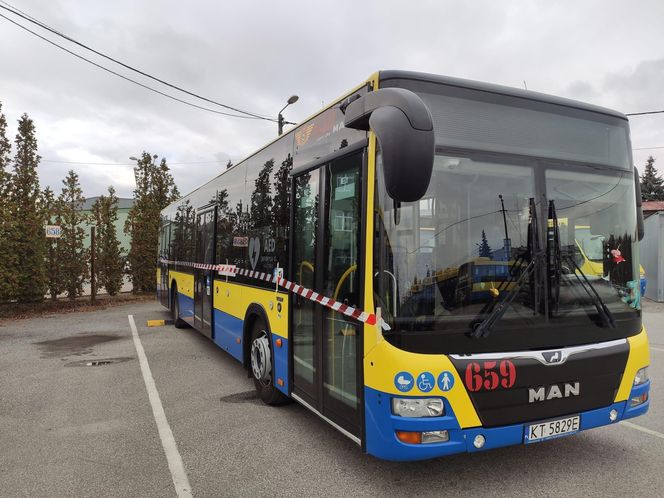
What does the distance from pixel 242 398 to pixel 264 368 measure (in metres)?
0.77

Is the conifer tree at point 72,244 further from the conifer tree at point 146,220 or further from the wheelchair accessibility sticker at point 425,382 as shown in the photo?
the wheelchair accessibility sticker at point 425,382

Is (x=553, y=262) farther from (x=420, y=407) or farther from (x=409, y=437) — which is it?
(x=409, y=437)

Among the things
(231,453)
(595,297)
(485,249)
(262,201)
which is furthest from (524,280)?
(262,201)

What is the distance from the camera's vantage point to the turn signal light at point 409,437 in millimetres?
2922

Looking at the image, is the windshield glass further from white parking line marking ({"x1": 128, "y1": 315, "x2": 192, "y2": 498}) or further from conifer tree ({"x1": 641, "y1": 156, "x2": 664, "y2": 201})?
conifer tree ({"x1": 641, "y1": 156, "x2": 664, "y2": 201})

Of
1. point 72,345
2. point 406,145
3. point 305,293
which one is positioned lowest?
point 72,345

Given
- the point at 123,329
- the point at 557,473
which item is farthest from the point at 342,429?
the point at 123,329

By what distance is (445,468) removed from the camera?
366 cm

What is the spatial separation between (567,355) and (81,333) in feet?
34.5

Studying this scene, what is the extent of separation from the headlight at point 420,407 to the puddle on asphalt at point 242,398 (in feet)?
9.51

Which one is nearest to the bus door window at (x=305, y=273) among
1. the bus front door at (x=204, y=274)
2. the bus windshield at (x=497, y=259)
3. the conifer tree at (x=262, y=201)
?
the conifer tree at (x=262, y=201)

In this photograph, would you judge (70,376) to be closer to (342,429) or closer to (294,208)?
(294,208)

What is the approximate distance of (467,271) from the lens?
3090 mm

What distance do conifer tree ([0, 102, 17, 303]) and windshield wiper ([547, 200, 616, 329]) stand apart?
14265 millimetres
